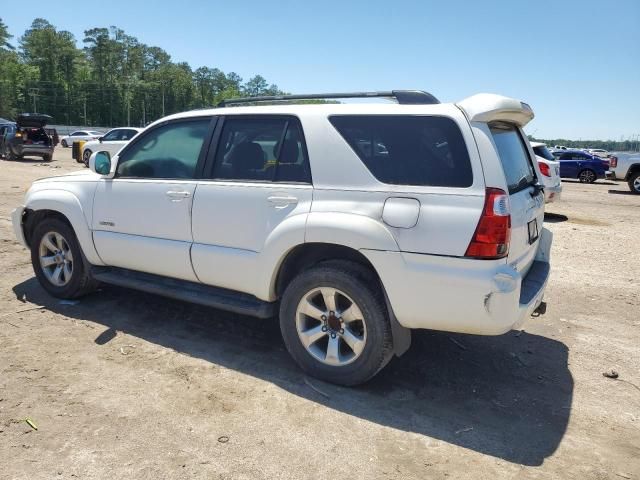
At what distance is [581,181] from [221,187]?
24.0 metres

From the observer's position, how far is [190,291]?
4152 mm

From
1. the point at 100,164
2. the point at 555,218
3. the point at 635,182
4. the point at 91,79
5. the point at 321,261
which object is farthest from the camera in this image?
the point at 91,79

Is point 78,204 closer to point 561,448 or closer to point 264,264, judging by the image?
point 264,264

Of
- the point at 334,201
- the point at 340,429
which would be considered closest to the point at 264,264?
the point at 334,201

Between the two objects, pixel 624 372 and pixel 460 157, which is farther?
pixel 624 372

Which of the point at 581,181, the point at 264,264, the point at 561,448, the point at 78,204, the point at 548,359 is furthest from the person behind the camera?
the point at 581,181

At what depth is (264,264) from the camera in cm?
366

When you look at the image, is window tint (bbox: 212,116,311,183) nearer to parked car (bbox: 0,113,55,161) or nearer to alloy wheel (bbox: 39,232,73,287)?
alloy wheel (bbox: 39,232,73,287)

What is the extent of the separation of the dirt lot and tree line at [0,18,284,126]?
101 m

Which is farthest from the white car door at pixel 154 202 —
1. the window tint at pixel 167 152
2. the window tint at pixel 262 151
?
the window tint at pixel 262 151

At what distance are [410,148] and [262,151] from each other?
1172 millimetres

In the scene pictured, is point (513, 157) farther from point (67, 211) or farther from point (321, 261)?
point (67, 211)

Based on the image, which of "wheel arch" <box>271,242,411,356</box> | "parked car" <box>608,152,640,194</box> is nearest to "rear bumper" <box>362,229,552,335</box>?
"wheel arch" <box>271,242,411,356</box>

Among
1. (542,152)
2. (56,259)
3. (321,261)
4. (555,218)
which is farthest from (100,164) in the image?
(542,152)
